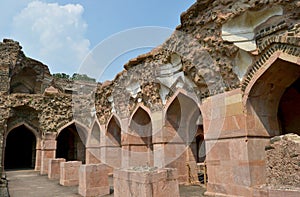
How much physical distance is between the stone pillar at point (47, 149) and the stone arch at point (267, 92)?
1142 centimetres

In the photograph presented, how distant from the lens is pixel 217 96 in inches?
272

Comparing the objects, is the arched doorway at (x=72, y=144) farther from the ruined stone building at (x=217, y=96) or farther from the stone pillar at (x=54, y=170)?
the stone pillar at (x=54, y=170)

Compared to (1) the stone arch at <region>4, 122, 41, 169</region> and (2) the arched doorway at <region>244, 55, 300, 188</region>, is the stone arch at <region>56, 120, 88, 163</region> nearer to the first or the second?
(1) the stone arch at <region>4, 122, 41, 169</region>

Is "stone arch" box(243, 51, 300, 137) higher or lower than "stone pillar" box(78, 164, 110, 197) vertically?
higher

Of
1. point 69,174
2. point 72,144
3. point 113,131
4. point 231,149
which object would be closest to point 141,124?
point 113,131

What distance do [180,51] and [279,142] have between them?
3999 mm

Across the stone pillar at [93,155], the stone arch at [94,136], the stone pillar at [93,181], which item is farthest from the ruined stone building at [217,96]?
the stone pillar at [93,181]

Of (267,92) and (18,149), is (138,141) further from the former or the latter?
(18,149)

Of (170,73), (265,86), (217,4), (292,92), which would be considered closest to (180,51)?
(170,73)

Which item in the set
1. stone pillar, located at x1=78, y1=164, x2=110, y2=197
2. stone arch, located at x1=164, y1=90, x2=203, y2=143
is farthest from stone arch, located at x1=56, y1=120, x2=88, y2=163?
stone pillar, located at x1=78, y1=164, x2=110, y2=197

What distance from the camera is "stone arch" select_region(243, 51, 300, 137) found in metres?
5.80

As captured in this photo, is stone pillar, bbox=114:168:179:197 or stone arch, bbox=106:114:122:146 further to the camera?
stone arch, bbox=106:114:122:146

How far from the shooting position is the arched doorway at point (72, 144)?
17.5 metres

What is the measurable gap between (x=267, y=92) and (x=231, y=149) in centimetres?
160
